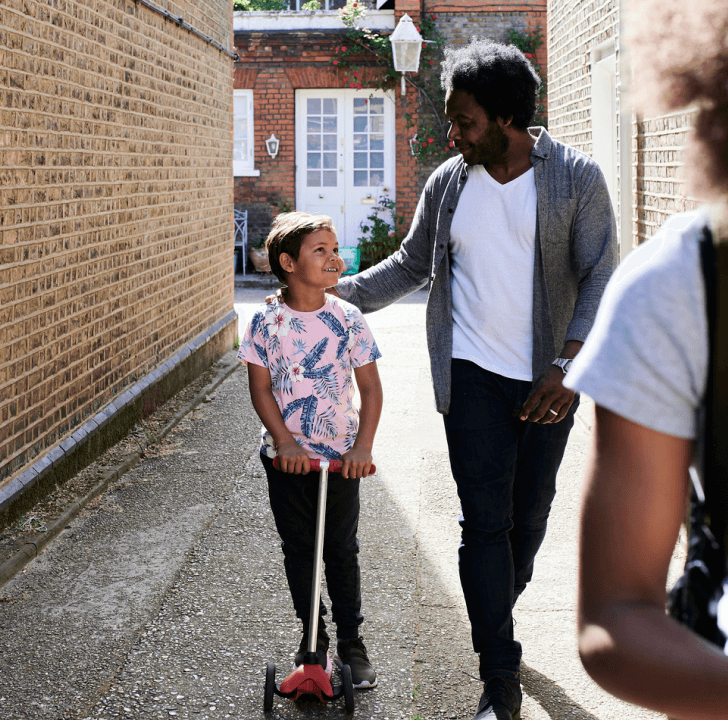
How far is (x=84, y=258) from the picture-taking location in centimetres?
570

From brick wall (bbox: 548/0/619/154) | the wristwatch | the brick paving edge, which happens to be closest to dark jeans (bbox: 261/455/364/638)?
the wristwatch

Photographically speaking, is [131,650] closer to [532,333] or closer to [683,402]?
[532,333]

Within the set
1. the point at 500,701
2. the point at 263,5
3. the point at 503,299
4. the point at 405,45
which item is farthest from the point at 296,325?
the point at 263,5

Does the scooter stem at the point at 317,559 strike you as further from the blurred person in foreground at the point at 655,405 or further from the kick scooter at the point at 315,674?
the blurred person in foreground at the point at 655,405

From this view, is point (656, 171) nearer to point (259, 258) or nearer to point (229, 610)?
point (229, 610)

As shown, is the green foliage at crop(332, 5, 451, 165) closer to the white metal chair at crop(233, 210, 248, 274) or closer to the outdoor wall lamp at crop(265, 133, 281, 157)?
the outdoor wall lamp at crop(265, 133, 281, 157)

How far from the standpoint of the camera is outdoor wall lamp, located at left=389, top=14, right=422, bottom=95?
14898 millimetres

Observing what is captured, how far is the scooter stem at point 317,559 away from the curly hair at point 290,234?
25.9 inches

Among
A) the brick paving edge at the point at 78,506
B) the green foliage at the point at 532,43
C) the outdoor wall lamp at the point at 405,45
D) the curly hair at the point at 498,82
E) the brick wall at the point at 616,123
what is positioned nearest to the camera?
the curly hair at the point at 498,82

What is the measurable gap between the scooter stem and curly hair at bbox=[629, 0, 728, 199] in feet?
6.68

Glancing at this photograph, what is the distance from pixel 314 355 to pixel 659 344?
2.13 meters

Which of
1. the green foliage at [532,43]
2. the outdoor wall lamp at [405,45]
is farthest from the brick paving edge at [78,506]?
the green foliage at [532,43]

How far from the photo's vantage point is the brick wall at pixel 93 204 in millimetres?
4754

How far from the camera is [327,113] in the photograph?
55.8ft
